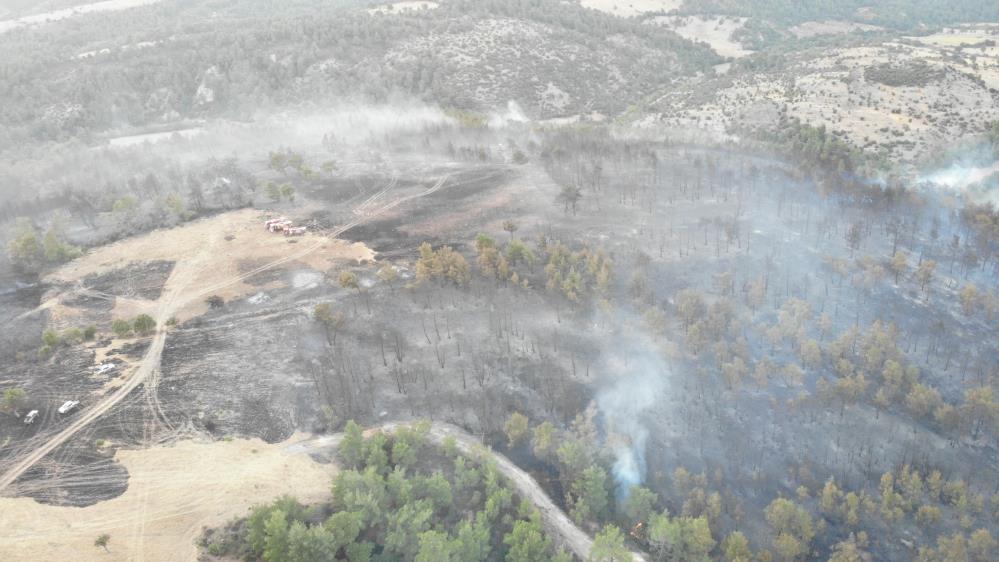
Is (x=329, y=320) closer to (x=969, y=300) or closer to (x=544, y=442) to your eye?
(x=544, y=442)

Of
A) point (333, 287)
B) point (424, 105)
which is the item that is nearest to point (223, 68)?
point (424, 105)

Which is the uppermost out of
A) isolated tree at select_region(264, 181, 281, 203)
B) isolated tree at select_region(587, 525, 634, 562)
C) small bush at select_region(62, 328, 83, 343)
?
isolated tree at select_region(264, 181, 281, 203)

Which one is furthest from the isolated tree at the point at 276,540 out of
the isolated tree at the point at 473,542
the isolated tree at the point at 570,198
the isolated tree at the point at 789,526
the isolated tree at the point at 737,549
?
the isolated tree at the point at 570,198

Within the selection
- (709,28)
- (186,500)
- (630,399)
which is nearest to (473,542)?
(630,399)

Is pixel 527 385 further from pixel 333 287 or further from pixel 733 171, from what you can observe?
pixel 733 171

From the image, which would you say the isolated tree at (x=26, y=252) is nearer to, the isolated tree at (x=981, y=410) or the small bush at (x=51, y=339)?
the small bush at (x=51, y=339)

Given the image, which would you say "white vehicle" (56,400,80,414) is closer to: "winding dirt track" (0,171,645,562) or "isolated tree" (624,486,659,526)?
"winding dirt track" (0,171,645,562)

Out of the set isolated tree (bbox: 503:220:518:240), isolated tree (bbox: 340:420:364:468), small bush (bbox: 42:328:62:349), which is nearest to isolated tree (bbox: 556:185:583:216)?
isolated tree (bbox: 503:220:518:240)
